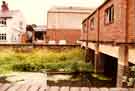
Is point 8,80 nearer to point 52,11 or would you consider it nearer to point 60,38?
point 60,38

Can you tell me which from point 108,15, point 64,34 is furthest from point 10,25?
point 108,15

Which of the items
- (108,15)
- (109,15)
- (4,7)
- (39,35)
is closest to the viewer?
(109,15)

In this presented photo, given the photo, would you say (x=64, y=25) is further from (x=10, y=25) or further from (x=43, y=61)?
(x=43, y=61)

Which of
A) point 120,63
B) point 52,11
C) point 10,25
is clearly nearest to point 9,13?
point 10,25

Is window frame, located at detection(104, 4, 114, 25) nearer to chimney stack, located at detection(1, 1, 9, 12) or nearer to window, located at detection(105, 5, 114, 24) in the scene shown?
window, located at detection(105, 5, 114, 24)

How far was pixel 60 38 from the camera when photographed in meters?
44.3

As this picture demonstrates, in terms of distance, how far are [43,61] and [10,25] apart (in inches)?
993

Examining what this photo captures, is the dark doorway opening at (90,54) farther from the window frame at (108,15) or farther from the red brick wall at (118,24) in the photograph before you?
the red brick wall at (118,24)

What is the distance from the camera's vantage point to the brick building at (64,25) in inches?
1758

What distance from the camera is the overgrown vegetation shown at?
22.9 metres

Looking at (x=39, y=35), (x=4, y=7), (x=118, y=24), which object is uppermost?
(x=4, y=7)

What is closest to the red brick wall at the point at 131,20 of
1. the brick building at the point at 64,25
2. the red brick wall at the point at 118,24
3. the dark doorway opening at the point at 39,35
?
the red brick wall at the point at 118,24

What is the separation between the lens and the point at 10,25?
5019 centimetres

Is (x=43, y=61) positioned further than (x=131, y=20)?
Yes
